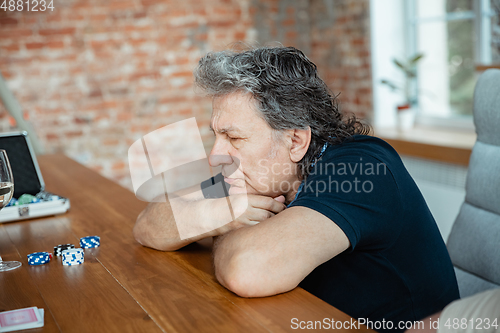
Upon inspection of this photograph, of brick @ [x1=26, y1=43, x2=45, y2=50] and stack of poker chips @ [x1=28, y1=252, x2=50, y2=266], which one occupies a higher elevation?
brick @ [x1=26, y1=43, x2=45, y2=50]

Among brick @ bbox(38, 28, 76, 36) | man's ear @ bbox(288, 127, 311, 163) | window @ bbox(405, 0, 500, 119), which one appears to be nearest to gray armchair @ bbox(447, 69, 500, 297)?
man's ear @ bbox(288, 127, 311, 163)

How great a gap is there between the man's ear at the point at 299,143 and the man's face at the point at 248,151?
2cm

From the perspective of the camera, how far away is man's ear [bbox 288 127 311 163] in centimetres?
131

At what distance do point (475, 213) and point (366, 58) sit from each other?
8.84 feet

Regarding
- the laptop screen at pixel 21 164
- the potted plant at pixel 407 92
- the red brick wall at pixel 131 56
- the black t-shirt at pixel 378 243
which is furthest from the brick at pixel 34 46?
the black t-shirt at pixel 378 243

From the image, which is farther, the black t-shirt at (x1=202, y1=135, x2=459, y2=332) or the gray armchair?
the gray armchair

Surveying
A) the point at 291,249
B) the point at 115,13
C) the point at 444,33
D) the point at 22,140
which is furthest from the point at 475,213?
the point at 115,13

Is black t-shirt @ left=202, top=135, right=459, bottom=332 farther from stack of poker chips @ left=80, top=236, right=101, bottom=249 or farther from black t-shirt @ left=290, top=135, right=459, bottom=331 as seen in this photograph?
stack of poker chips @ left=80, top=236, right=101, bottom=249

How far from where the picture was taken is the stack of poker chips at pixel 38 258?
1.16 meters

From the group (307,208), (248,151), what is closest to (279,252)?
(307,208)

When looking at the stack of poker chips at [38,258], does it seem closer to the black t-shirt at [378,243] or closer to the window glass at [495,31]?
the black t-shirt at [378,243]

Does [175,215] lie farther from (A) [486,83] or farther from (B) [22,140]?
(A) [486,83]

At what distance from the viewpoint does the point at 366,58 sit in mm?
3869

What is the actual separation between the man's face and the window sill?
1.69 meters
